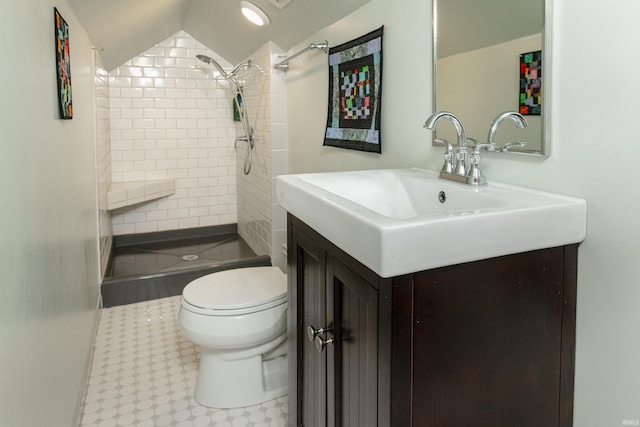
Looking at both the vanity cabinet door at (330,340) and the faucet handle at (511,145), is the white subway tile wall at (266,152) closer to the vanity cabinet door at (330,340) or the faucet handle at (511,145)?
the vanity cabinet door at (330,340)

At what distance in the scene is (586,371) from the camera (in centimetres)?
100

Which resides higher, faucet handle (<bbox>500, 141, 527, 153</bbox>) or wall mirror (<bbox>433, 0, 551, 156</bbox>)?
wall mirror (<bbox>433, 0, 551, 156</bbox>)

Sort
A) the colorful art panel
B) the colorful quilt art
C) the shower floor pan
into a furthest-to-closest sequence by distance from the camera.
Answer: the shower floor pan < the colorful art panel < the colorful quilt art

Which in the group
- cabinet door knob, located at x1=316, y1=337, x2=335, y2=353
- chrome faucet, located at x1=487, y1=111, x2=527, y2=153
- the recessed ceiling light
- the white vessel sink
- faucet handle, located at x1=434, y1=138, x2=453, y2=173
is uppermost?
the recessed ceiling light

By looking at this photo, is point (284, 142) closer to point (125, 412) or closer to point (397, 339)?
point (125, 412)

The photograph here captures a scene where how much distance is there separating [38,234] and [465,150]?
113 cm

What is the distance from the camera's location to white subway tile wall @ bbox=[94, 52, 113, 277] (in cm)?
271

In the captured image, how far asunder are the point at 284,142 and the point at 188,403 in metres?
1.56

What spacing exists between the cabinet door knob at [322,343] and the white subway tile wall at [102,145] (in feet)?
6.55

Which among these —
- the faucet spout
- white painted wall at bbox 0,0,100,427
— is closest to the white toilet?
white painted wall at bbox 0,0,100,427

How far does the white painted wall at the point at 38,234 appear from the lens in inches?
36.3

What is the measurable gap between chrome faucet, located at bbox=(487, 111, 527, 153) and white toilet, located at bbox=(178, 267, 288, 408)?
0.99 meters

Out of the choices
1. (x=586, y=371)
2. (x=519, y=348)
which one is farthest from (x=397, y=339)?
(x=586, y=371)

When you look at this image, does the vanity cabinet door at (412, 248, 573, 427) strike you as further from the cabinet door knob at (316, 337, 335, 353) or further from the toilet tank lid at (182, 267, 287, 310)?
the toilet tank lid at (182, 267, 287, 310)
